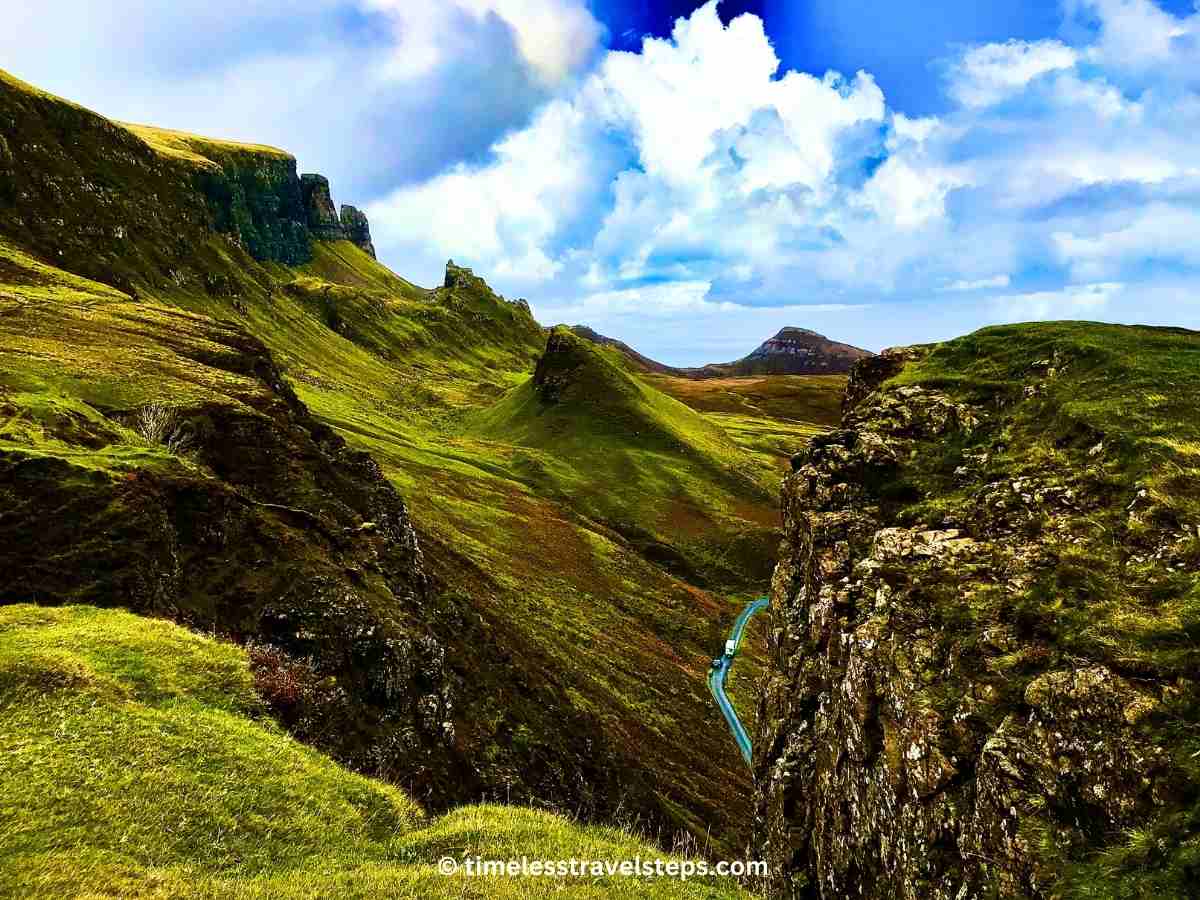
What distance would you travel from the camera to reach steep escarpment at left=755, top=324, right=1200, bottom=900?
12.9 m

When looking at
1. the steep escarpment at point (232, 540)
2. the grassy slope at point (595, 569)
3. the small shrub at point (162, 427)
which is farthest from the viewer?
the grassy slope at point (595, 569)

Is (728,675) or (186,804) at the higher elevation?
(186,804)

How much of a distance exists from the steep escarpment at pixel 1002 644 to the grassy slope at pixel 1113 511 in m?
0.07

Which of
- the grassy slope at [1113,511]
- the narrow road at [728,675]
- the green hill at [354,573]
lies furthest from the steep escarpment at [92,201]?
the grassy slope at [1113,511]

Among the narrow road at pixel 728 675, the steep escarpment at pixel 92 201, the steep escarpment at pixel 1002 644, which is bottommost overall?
the narrow road at pixel 728 675

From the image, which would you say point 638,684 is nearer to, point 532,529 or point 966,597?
point 532,529

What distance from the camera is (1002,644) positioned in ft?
56.6

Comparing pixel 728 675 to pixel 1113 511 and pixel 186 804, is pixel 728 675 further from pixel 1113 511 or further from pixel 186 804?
pixel 186 804

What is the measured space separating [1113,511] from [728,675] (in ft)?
181

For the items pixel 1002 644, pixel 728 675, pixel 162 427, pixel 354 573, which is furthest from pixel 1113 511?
pixel 728 675

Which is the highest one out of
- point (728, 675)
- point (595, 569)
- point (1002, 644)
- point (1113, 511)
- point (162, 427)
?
point (162, 427)

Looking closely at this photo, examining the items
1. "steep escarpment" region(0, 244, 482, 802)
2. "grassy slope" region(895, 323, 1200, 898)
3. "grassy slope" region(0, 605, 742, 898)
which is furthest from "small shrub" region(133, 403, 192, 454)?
"grassy slope" region(895, 323, 1200, 898)

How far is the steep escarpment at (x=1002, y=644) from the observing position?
1291cm

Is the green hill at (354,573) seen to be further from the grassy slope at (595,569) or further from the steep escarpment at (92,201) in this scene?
the steep escarpment at (92,201)
